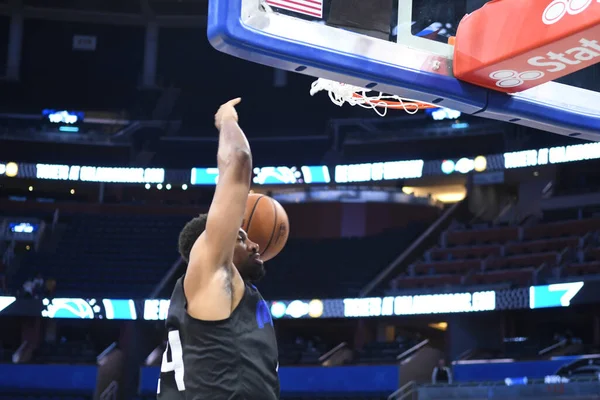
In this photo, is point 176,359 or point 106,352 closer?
point 176,359

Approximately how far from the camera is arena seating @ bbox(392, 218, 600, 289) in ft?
54.0

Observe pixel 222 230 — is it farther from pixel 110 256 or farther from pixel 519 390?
pixel 110 256

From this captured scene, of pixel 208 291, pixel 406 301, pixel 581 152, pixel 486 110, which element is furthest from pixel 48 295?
pixel 208 291

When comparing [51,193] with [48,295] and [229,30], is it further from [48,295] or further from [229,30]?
[229,30]

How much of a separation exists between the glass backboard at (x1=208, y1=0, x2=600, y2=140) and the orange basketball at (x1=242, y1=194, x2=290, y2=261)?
667 millimetres

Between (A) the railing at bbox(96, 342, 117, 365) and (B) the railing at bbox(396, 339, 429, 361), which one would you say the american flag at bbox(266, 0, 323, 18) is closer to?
(B) the railing at bbox(396, 339, 429, 361)

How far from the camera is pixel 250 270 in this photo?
2275 millimetres

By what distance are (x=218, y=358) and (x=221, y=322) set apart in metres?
0.09

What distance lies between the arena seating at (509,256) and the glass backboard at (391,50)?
490 inches

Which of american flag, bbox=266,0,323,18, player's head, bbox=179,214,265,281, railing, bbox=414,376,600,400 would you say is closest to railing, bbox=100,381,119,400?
railing, bbox=414,376,600,400

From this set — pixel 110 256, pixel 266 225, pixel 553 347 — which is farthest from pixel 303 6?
pixel 110 256

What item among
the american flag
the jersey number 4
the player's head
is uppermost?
the american flag

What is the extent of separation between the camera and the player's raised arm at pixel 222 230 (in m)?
2.07

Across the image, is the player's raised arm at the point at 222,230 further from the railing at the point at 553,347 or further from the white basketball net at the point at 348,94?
the railing at the point at 553,347
